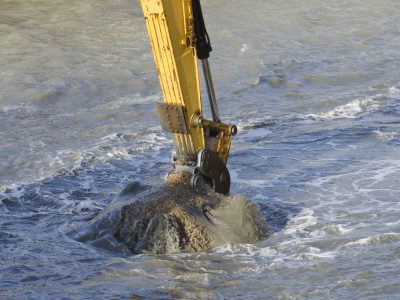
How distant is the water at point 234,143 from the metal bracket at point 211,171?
0.71 meters

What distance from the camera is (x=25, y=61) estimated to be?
55.6 ft

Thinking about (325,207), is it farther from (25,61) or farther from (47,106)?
(25,61)

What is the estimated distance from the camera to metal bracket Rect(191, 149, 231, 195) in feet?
28.5

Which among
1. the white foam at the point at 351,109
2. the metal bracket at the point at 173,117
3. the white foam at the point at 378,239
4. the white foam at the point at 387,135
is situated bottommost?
the white foam at the point at 387,135

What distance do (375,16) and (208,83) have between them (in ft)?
40.8

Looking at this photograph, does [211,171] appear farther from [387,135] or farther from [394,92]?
[394,92]

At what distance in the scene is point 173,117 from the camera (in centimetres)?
875

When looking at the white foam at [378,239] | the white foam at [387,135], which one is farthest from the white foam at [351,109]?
the white foam at [378,239]

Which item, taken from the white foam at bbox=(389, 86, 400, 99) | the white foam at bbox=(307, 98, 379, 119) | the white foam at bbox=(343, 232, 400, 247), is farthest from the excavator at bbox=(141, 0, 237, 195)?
the white foam at bbox=(389, 86, 400, 99)

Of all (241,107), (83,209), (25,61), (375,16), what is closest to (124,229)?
A: (83,209)

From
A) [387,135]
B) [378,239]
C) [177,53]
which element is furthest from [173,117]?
[387,135]

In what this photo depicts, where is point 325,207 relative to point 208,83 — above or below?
below

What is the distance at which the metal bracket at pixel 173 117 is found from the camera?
8.70m

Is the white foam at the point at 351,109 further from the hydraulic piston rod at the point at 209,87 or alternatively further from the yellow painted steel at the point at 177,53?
the yellow painted steel at the point at 177,53
